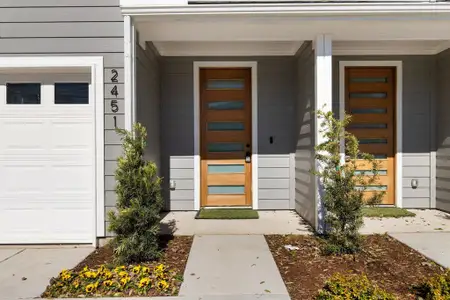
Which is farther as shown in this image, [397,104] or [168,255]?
[397,104]

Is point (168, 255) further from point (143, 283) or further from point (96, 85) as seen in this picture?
point (96, 85)

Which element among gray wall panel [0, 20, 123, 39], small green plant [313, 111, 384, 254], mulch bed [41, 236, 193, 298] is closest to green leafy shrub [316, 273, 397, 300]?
small green plant [313, 111, 384, 254]

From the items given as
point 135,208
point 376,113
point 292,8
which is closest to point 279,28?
point 292,8

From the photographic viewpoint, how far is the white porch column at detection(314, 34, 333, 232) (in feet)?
14.2

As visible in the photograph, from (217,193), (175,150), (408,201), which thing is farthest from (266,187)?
(408,201)

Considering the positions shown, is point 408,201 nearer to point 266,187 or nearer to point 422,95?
point 422,95

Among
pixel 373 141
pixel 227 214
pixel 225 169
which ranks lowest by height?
pixel 227 214

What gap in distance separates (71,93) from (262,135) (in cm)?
304

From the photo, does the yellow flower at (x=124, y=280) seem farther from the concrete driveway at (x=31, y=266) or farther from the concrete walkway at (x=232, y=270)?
the concrete driveway at (x=31, y=266)

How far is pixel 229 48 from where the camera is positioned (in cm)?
554

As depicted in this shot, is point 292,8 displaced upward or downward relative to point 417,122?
upward

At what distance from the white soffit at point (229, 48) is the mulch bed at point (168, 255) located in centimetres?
295

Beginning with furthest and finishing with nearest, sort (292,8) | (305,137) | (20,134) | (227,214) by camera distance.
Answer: (227,214) < (305,137) < (20,134) < (292,8)

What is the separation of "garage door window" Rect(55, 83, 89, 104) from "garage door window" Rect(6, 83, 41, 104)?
0.79 ft
